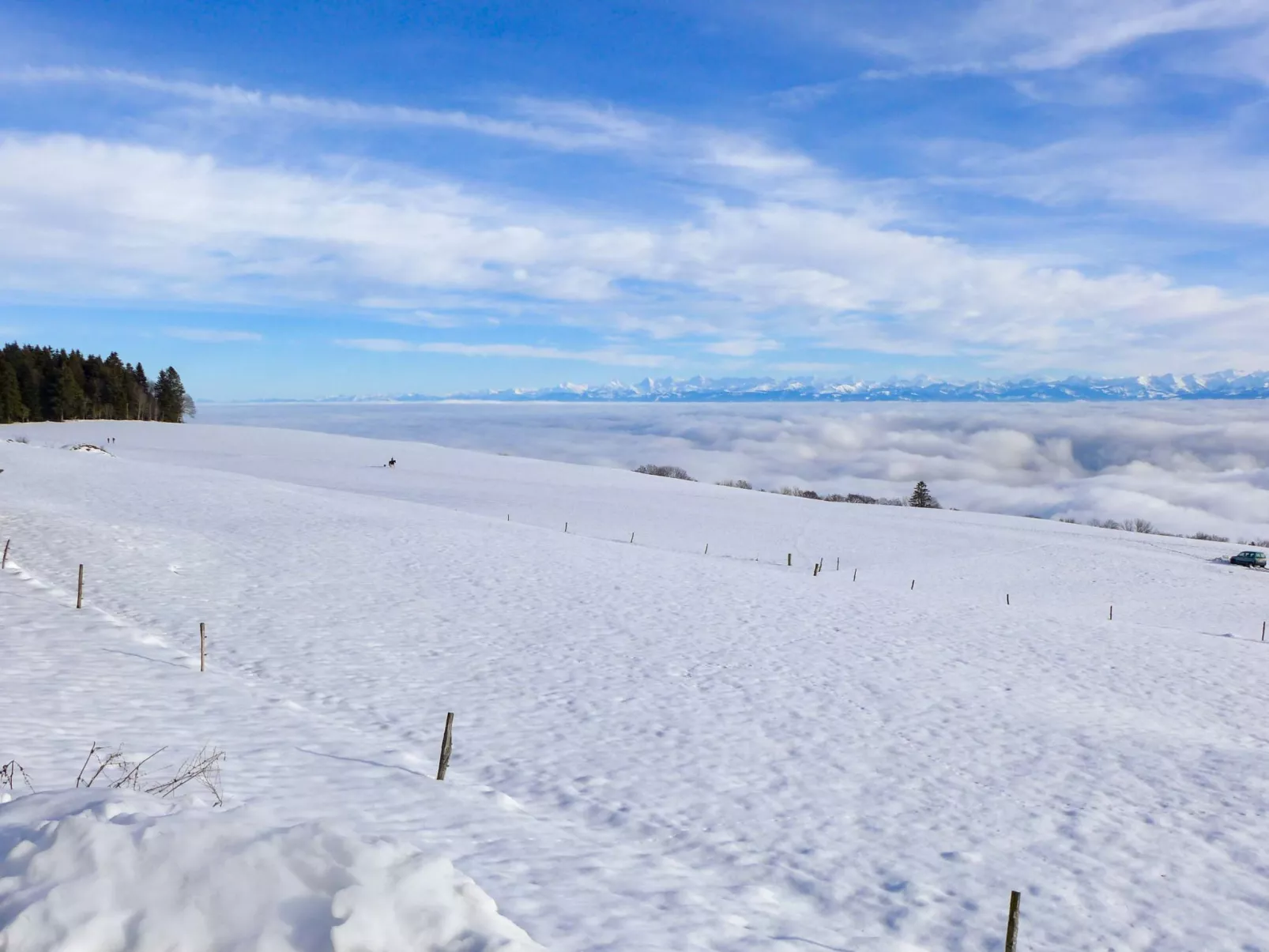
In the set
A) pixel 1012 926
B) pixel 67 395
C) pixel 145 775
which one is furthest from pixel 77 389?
pixel 1012 926

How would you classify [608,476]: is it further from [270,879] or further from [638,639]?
[270,879]

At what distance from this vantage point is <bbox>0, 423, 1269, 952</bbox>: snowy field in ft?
28.8

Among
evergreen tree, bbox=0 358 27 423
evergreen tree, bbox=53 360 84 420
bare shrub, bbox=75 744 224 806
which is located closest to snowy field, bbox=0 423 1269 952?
bare shrub, bbox=75 744 224 806

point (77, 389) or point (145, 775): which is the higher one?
point (77, 389)

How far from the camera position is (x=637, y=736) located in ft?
50.1

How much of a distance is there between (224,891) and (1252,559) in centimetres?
6154

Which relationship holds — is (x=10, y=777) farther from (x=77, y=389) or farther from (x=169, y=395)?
(x=169, y=395)

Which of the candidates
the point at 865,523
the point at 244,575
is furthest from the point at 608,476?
the point at 244,575

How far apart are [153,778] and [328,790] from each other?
231 centimetres

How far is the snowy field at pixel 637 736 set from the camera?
8789 millimetres

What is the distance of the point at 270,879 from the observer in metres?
5.50

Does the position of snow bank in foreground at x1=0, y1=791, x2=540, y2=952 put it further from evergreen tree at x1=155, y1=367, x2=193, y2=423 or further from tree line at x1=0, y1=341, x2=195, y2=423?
evergreen tree at x1=155, y1=367, x2=193, y2=423

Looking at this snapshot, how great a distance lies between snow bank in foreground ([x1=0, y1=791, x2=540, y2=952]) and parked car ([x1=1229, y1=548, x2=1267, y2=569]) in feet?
196

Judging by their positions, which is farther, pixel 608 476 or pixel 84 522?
pixel 608 476
